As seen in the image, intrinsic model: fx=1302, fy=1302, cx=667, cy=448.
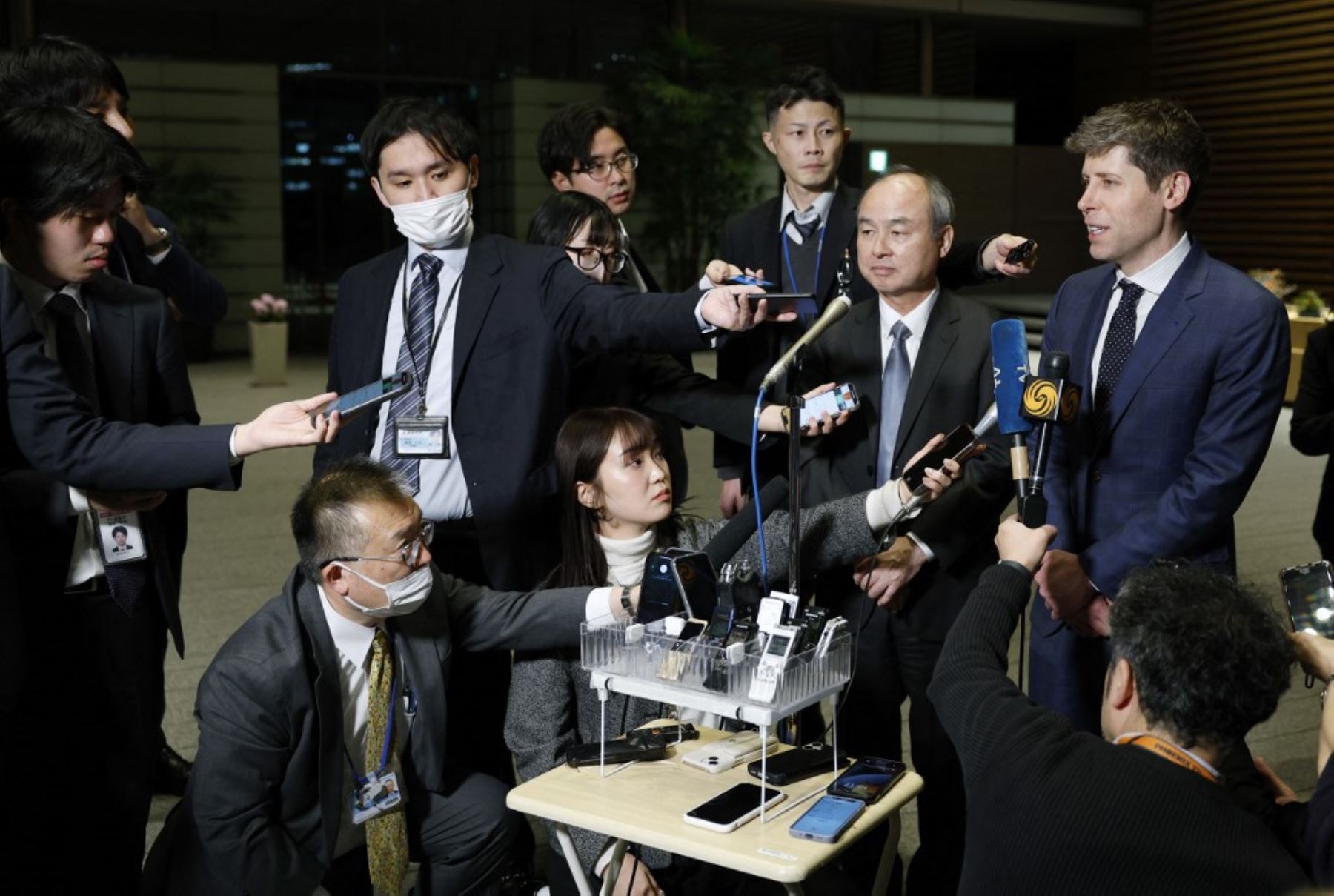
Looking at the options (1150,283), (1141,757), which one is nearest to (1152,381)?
(1150,283)

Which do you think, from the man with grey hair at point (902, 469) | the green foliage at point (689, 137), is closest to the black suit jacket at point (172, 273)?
the man with grey hair at point (902, 469)

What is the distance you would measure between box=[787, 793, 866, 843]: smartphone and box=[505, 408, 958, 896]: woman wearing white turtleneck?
0.50 meters

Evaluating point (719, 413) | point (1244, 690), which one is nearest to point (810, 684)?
point (1244, 690)

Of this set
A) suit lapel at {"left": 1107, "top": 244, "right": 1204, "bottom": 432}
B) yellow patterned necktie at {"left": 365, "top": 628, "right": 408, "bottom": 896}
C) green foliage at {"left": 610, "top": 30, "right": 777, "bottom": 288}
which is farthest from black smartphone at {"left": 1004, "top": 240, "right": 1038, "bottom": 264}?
green foliage at {"left": 610, "top": 30, "right": 777, "bottom": 288}

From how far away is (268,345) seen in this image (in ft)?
38.1

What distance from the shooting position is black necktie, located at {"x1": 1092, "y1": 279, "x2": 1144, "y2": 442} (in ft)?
8.48

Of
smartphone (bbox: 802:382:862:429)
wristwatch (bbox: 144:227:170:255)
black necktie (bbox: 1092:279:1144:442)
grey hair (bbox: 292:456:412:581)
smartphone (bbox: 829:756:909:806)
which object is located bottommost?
smartphone (bbox: 829:756:909:806)

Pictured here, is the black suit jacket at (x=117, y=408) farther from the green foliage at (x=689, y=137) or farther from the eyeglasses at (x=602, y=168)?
the green foliage at (x=689, y=137)

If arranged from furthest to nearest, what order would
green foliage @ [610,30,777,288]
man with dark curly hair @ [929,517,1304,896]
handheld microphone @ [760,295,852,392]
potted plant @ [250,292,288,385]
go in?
green foliage @ [610,30,777,288] → potted plant @ [250,292,288,385] → handheld microphone @ [760,295,852,392] → man with dark curly hair @ [929,517,1304,896]

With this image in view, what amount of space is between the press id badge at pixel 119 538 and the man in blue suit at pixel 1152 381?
5.80 feet

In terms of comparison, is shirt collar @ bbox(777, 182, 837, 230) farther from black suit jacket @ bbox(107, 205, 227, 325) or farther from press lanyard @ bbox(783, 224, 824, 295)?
black suit jacket @ bbox(107, 205, 227, 325)

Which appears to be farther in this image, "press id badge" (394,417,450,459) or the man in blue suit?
"press id badge" (394,417,450,459)

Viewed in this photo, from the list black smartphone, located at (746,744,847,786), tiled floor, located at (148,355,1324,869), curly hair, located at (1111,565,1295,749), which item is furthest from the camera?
tiled floor, located at (148,355,1324,869)

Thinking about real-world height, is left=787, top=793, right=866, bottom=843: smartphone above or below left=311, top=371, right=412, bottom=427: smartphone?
below
